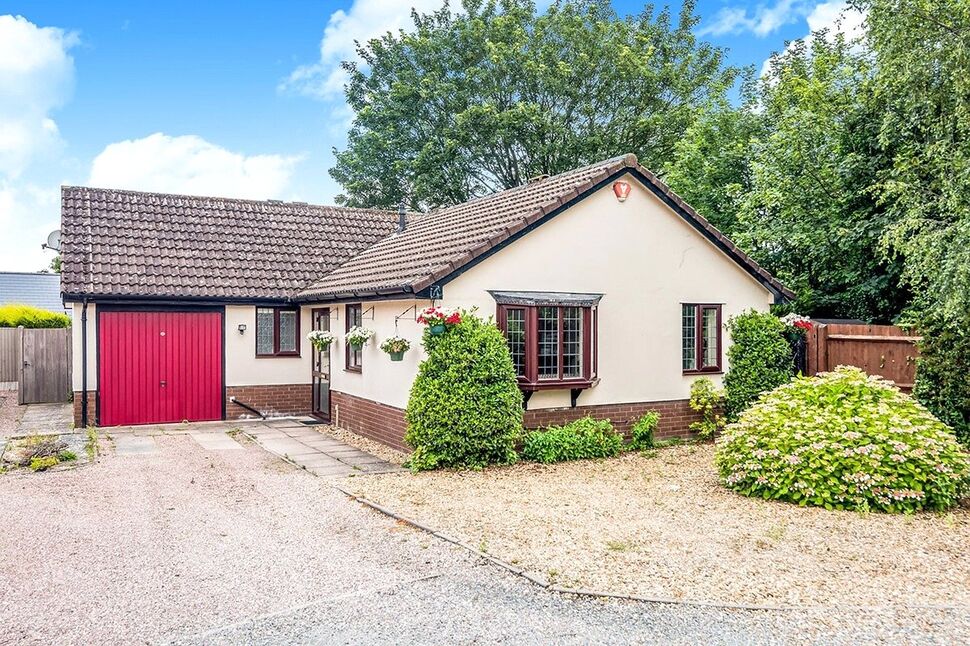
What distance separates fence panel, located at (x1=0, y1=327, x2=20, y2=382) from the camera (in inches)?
861

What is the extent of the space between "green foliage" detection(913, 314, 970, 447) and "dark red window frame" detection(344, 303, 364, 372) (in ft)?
30.0

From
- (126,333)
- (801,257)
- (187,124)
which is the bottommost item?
(126,333)

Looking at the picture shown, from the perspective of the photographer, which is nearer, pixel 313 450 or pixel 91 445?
pixel 313 450

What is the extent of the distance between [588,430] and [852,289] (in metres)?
7.83

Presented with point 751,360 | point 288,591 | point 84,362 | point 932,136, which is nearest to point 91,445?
point 84,362

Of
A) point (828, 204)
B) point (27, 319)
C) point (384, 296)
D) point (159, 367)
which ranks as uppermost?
point (828, 204)

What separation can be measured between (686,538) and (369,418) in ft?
23.2

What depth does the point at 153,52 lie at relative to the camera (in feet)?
52.9

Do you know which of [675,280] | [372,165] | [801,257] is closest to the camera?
[675,280]

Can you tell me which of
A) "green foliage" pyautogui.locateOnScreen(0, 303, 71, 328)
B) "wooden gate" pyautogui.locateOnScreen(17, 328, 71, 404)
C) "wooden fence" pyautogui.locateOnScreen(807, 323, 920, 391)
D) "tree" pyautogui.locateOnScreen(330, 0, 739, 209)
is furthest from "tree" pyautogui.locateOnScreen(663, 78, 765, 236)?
"green foliage" pyautogui.locateOnScreen(0, 303, 71, 328)

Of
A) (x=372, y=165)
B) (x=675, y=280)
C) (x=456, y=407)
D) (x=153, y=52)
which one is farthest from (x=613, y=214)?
(x=372, y=165)

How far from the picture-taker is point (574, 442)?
11.6m

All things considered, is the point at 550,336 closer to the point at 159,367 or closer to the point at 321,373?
the point at 321,373

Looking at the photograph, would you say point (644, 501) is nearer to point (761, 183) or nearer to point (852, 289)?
point (852, 289)
